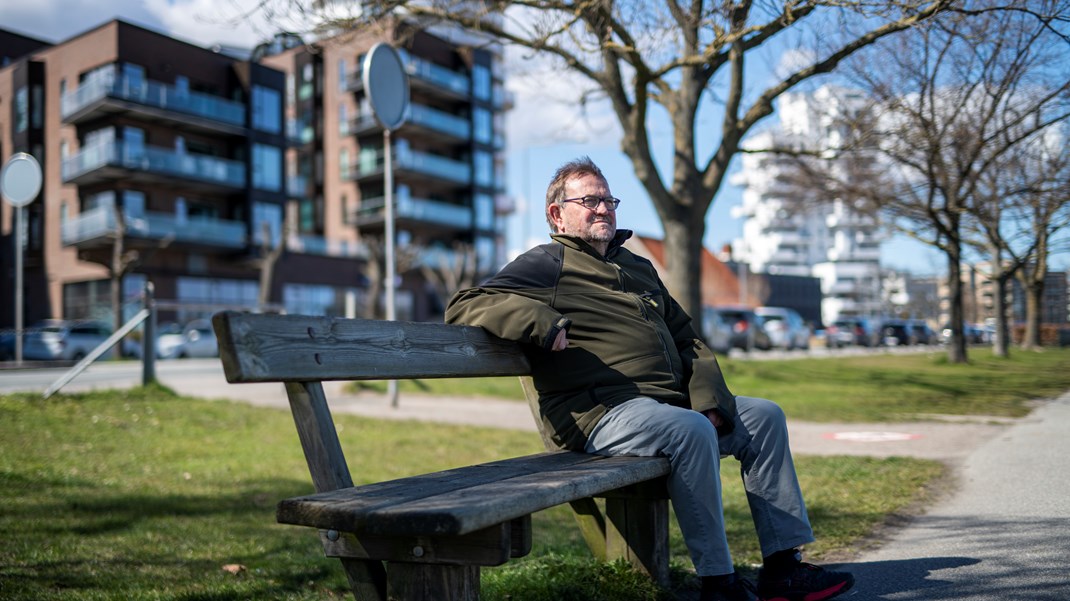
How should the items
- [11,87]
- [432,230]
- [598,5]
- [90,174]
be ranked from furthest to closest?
[432,230]
[90,174]
[11,87]
[598,5]

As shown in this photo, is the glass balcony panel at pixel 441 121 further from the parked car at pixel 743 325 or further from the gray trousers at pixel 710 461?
the gray trousers at pixel 710 461

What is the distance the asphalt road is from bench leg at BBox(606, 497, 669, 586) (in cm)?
75

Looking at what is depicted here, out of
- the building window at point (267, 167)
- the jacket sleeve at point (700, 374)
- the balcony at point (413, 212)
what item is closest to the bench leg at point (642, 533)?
the jacket sleeve at point (700, 374)

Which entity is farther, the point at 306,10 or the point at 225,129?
the point at 225,129

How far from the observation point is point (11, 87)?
11.3 meters

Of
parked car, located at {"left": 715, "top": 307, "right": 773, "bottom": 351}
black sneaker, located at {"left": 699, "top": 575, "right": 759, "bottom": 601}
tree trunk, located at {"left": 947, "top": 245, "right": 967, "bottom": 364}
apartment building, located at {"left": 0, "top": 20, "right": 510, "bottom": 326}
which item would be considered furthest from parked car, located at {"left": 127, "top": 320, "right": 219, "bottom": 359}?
black sneaker, located at {"left": 699, "top": 575, "right": 759, "bottom": 601}

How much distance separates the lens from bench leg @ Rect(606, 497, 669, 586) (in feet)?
11.9

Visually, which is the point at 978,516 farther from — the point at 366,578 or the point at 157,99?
the point at 157,99

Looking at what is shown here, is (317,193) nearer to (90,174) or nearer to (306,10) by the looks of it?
(90,174)

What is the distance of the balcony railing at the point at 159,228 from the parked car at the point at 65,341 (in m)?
9.37

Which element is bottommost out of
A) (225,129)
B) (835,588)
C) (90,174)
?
(835,588)

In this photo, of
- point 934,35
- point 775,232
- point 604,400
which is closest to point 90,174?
point 934,35

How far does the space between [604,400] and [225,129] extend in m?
44.4

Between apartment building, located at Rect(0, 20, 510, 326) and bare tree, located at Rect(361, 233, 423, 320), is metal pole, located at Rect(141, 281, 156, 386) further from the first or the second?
bare tree, located at Rect(361, 233, 423, 320)
